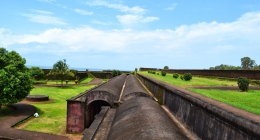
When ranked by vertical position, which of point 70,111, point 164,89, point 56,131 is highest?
point 164,89

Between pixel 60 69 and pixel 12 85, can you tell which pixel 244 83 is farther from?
pixel 60 69

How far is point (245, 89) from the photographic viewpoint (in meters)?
22.1

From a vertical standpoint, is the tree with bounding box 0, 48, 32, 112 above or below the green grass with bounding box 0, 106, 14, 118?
above

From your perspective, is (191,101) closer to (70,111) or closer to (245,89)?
(70,111)

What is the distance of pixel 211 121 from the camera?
4734mm

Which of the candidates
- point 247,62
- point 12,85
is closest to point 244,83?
point 12,85

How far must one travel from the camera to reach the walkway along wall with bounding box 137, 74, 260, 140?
3.38 meters

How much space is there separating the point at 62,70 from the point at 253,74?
115ft

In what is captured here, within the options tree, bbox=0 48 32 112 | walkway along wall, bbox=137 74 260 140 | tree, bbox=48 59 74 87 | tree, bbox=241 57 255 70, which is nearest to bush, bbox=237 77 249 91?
walkway along wall, bbox=137 74 260 140

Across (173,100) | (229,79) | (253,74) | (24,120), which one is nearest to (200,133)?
(173,100)

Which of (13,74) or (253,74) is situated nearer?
(13,74)

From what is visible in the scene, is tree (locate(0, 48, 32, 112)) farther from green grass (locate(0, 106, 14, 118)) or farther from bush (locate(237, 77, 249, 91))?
bush (locate(237, 77, 249, 91))

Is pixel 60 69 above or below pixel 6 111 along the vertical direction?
above

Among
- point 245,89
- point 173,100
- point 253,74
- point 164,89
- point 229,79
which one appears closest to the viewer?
point 173,100
